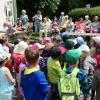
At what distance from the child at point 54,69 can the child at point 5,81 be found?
868mm

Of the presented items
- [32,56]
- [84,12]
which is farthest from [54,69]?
[84,12]

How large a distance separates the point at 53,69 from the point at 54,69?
0.03 meters

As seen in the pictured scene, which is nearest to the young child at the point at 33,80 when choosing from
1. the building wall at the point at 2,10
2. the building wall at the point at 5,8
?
the building wall at the point at 5,8

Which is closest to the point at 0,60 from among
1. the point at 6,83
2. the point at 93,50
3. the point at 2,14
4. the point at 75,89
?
the point at 6,83

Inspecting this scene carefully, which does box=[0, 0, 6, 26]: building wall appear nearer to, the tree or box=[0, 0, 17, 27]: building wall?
box=[0, 0, 17, 27]: building wall

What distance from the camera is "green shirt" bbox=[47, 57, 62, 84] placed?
9.10 meters

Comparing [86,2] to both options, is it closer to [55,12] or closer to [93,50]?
[55,12]

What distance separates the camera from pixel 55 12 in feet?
144

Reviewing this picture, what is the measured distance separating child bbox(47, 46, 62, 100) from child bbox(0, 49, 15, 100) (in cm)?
87

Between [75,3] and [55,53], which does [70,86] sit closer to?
[55,53]

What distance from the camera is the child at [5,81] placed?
842 centimetres

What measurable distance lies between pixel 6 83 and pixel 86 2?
3686cm

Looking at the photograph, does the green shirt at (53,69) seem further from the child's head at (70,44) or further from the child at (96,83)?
the child at (96,83)

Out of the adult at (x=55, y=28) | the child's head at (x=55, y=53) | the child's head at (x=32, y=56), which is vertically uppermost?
the child's head at (x=32, y=56)
